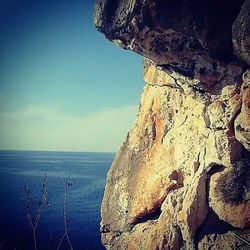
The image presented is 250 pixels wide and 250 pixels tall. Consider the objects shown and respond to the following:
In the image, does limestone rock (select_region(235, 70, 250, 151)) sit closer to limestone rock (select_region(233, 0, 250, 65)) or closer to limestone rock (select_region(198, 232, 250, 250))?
limestone rock (select_region(233, 0, 250, 65))

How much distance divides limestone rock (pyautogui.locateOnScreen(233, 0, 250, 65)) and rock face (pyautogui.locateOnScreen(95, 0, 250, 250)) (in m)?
0.04

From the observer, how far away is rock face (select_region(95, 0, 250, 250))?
10781 mm

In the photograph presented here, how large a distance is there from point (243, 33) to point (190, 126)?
633cm

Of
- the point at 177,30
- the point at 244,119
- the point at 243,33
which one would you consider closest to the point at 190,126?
the point at 244,119

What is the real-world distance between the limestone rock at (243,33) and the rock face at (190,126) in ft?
0.12

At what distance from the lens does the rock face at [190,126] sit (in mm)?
10781

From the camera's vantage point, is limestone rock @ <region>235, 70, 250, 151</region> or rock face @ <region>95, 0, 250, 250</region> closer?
rock face @ <region>95, 0, 250, 250</region>

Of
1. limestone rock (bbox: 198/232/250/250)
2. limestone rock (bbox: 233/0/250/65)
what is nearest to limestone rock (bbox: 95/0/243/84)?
limestone rock (bbox: 233/0/250/65)

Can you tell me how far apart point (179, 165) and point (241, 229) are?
4.33 metres

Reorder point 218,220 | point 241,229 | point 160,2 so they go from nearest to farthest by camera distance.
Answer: point 160,2 < point 241,229 < point 218,220

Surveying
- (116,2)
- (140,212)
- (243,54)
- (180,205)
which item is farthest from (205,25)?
(140,212)

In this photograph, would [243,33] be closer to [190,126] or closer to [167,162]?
[190,126]

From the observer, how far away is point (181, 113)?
1588cm

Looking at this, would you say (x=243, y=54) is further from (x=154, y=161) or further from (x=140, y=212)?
(x=140, y=212)
